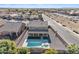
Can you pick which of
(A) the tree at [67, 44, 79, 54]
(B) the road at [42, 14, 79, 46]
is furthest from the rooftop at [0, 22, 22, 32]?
(A) the tree at [67, 44, 79, 54]

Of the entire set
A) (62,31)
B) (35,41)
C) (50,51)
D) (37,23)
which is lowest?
(50,51)

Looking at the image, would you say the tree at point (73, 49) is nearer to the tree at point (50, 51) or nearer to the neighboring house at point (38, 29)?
the tree at point (50, 51)

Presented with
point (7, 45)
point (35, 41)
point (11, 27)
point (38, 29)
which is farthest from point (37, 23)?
point (7, 45)

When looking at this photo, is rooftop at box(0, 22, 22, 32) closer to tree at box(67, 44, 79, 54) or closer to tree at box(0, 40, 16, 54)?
tree at box(0, 40, 16, 54)

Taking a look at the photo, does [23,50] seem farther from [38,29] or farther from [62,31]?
[62,31]

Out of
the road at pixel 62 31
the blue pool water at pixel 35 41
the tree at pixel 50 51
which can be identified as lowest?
the tree at pixel 50 51

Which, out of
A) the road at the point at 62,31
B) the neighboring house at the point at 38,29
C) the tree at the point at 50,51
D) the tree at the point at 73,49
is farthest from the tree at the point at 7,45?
the tree at the point at 73,49

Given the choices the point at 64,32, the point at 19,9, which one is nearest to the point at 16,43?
the point at 19,9

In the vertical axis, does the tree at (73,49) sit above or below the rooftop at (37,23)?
below
